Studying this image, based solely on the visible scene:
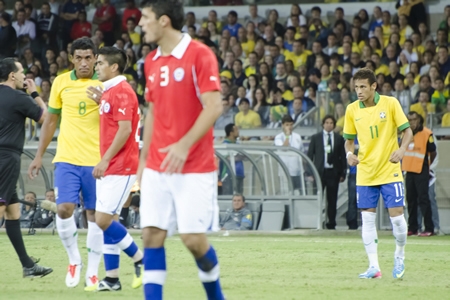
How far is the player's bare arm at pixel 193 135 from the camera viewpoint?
6258mm

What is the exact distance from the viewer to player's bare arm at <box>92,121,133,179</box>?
8.77 metres

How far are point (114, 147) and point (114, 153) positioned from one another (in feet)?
0.19

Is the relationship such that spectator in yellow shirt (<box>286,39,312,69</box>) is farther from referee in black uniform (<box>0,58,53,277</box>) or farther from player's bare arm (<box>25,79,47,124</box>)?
referee in black uniform (<box>0,58,53,277</box>)

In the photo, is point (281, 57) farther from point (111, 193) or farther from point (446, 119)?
point (111, 193)

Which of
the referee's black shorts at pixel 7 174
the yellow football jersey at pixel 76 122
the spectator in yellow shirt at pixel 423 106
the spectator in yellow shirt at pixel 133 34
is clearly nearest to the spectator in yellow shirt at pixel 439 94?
the spectator in yellow shirt at pixel 423 106

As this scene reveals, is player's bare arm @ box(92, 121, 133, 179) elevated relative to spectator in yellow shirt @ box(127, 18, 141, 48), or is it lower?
lower

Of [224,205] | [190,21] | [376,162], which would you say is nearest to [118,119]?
[376,162]

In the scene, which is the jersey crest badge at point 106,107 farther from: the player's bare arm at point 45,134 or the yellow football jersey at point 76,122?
the player's bare arm at point 45,134

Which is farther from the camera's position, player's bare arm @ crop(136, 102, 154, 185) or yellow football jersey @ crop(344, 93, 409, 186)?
yellow football jersey @ crop(344, 93, 409, 186)

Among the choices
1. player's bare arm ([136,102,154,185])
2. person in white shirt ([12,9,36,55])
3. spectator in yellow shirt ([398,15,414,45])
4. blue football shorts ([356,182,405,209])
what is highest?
person in white shirt ([12,9,36,55])

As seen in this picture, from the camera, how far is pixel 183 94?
652 centimetres

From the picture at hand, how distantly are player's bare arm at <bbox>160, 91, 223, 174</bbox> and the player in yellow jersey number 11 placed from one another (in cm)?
458

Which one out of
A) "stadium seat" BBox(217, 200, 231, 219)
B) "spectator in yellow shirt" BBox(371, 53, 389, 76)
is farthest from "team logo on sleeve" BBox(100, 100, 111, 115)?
"spectator in yellow shirt" BBox(371, 53, 389, 76)

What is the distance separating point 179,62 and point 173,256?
22.9ft
